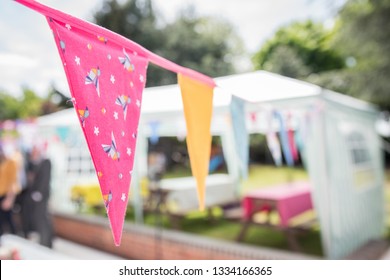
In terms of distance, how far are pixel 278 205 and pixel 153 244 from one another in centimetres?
157

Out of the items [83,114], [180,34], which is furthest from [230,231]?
[180,34]

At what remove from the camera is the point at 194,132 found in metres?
1.98

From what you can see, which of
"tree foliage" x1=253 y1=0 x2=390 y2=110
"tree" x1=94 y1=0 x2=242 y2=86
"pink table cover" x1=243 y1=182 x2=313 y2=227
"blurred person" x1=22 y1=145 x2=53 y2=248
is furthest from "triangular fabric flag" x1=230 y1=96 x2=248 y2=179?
"tree" x1=94 y1=0 x2=242 y2=86

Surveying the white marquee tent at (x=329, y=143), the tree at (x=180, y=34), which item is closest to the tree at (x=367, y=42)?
the white marquee tent at (x=329, y=143)

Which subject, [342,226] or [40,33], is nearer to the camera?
[342,226]

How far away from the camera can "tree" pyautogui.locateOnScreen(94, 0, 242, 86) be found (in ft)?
43.3

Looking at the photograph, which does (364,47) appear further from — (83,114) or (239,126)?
(83,114)

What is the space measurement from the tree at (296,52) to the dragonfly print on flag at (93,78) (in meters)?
10.1

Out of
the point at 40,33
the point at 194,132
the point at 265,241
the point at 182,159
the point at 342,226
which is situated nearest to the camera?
the point at 194,132

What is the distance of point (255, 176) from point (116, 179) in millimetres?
11041

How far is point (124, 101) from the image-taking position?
1.47 m

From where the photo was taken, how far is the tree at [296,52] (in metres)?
11.7

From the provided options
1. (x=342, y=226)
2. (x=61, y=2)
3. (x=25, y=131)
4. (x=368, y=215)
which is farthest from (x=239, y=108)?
(x=25, y=131)

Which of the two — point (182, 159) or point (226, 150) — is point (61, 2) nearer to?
point (226, 150)
